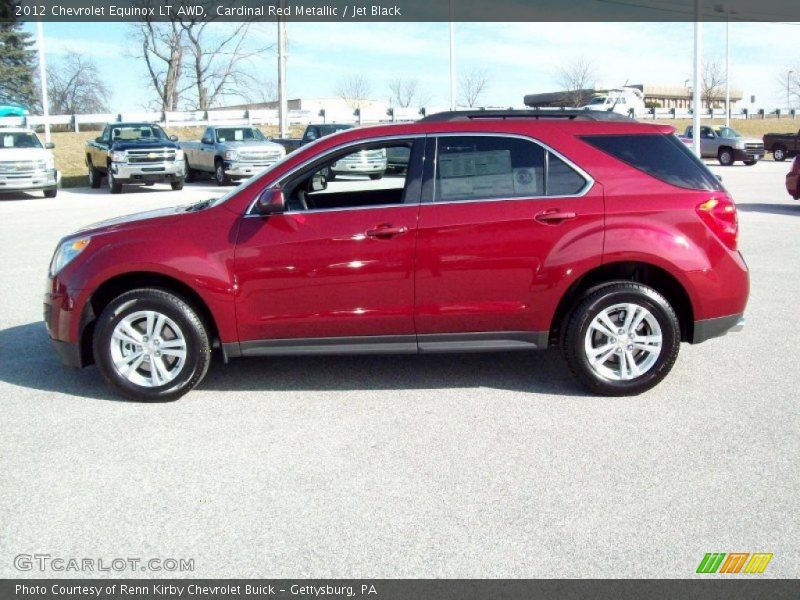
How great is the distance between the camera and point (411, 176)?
5574 mm

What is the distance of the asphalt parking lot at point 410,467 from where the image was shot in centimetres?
356

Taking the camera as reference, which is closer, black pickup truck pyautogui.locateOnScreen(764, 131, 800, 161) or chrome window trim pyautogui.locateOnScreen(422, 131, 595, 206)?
chrome window trim pyautogui.locateOnScreen(422, 131, 595, 206)

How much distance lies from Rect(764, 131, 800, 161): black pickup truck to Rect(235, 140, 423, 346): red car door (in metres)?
37.7

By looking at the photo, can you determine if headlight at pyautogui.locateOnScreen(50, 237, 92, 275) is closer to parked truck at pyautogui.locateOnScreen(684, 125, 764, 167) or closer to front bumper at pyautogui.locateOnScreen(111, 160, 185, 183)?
front bumper at pyautogui.locateOnScreen(111, 160, 185, 183)

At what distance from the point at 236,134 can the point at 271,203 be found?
22.0 meters

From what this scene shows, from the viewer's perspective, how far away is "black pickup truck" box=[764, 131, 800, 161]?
38.5 m

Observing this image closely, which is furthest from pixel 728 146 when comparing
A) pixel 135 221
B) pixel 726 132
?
pixel 135 221

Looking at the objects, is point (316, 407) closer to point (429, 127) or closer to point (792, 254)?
point (429, 127)

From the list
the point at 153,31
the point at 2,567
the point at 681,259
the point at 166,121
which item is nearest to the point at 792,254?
the point at 681,259

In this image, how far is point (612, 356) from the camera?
219 inches

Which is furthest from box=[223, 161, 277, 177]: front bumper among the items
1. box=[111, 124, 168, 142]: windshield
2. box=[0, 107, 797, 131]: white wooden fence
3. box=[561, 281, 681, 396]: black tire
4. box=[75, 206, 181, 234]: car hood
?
box=[561, 281, 681, 396]: black tire

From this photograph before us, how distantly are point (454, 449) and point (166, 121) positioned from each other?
46090 millimetres

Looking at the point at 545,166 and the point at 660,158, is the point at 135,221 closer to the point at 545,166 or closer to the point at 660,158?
the point at 545,166

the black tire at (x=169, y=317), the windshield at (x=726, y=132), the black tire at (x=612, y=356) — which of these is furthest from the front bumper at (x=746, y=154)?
the black tire at (x=169, y=317)
